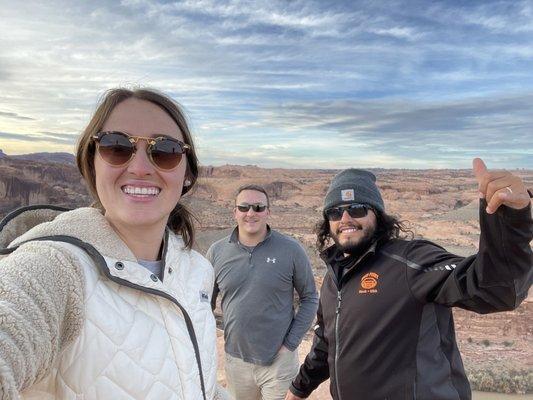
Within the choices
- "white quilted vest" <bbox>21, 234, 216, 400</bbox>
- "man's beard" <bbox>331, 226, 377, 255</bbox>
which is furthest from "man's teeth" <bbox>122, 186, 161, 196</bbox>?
"man's beard" <bbox>331, 226, 377, 255</bbox>

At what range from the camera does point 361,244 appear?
8.59 feet

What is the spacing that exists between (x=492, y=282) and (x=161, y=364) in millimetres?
1347

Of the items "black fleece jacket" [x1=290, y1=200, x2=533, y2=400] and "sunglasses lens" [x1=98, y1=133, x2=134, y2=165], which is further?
"black fleece jacket" [x1=290, y1=200, x2=533, y2=400]

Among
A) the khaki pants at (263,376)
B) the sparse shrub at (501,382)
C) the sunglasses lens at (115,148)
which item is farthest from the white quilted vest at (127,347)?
the sparse shrub at (501,382)

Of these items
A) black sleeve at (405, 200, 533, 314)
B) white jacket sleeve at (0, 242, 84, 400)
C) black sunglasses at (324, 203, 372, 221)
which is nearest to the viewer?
white jacket sleeve at (0, 242, 84, 400)

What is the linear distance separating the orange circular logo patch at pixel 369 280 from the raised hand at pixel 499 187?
2.91 feet

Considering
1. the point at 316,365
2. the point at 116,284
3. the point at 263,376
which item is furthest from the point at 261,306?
the point at 116,284

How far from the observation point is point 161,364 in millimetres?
1185

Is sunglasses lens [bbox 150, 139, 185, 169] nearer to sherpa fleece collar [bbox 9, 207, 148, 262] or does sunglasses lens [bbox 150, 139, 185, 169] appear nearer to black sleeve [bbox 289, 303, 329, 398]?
sherpa fleece collar [bbox 9, 207, 148, 262]

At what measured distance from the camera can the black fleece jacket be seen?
6.03 ft

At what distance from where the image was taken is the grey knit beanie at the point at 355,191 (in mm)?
2785

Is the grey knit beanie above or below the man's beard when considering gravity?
above

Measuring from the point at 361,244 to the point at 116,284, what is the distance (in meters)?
1.73

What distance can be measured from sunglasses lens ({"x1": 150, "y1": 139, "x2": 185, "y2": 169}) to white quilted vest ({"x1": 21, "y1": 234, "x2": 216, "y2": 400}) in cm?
35
